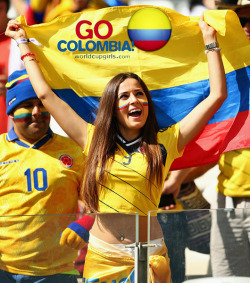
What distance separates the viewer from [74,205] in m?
4.24

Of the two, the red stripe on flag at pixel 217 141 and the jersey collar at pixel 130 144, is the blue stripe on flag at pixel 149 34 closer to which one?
the red stripe on flag at pixel 217 141

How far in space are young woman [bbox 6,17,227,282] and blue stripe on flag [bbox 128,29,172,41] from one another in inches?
20.8

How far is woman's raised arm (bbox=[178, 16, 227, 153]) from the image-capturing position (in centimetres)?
381

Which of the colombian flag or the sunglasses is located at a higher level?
the sunglasses

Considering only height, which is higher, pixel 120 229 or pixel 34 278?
pixel 120 229

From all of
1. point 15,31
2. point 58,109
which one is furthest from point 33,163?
point 15,31

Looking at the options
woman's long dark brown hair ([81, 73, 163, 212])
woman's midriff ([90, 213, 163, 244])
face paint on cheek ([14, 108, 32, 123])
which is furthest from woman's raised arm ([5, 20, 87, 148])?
woman's midriff ([90, 213, 163, 244])

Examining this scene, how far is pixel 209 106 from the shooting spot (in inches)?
151

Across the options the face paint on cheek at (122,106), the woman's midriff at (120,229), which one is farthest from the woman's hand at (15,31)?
the woman's midriff at (120,229)

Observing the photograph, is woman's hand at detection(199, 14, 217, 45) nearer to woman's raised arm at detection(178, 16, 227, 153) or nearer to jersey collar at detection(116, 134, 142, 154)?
woman's raised arm at detection(178, 16, 227, 153)

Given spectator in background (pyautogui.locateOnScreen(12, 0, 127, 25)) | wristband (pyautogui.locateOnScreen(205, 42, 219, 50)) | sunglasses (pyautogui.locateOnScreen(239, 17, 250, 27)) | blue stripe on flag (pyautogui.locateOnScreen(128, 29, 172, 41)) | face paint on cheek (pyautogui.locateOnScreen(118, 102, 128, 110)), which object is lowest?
face paint on cheek (pyautogui.locateOnScreen(118, 102, 128, 110))

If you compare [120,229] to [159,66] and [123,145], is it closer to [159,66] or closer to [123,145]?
[123,145]

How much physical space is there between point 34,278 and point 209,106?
1.48m

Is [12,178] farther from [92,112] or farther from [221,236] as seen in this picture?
[221,236]
